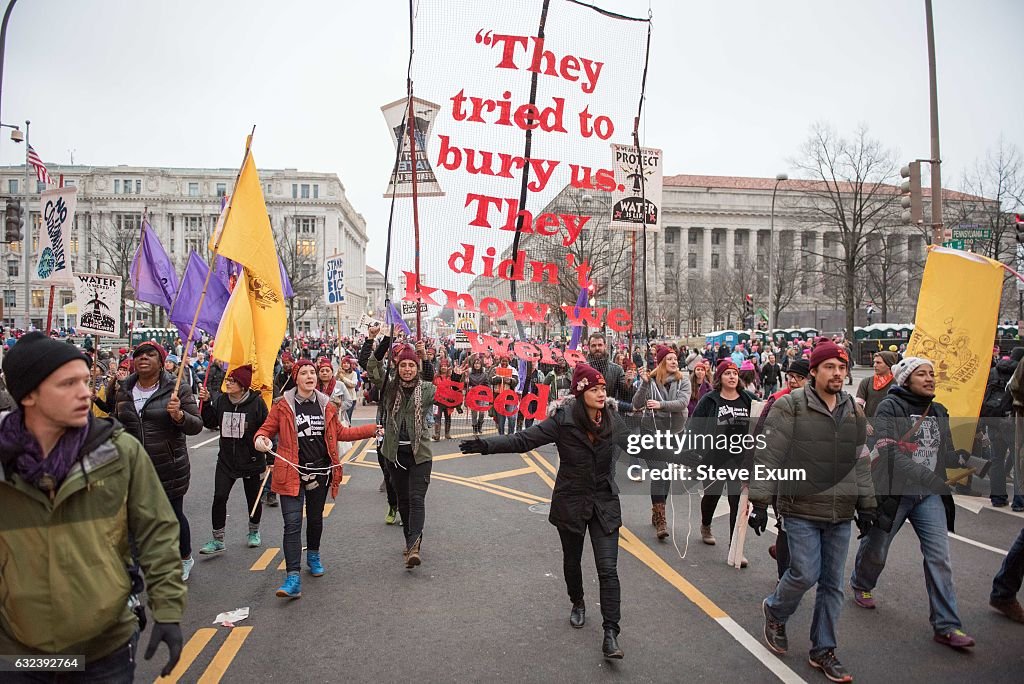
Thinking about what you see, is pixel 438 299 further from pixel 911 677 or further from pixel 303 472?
pixel 911 677

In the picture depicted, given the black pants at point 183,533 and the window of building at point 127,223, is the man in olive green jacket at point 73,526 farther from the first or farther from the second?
the window of building at point 127,223

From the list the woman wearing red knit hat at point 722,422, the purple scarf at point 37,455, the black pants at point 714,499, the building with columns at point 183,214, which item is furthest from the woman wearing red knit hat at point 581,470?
the building with columns at point 183,214

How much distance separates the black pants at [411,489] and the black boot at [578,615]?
171 cm

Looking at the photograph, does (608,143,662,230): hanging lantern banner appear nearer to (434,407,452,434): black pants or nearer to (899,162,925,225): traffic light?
(899,162,925,225): traffic light

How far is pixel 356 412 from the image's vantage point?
18906mm

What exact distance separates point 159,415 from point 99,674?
3214mm

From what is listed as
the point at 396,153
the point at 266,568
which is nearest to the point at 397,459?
the point at 266,568

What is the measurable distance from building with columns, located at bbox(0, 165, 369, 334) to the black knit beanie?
5515 cm

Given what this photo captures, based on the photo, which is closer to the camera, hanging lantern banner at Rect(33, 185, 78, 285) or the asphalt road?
the asphalt road

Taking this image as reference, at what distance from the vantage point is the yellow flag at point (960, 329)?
5242 mm

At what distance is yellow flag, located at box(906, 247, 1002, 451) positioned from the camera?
5.24 metres

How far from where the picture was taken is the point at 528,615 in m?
4.56

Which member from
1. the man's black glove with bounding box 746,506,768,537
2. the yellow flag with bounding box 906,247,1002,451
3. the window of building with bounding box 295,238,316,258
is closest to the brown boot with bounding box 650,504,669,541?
the man's black glove with bounding box 746,506,768,537

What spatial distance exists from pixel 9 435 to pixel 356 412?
17021mm
